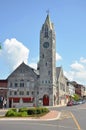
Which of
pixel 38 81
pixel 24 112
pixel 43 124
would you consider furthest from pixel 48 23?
pixel 43 124

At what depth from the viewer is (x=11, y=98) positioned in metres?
97.5

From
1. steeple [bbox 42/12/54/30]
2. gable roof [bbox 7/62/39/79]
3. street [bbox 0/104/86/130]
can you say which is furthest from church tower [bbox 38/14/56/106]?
street [bbox 0/104/86/130]

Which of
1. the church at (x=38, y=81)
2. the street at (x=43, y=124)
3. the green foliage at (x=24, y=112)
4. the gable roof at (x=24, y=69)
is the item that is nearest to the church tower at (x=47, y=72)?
the church at (x=38, y=81)

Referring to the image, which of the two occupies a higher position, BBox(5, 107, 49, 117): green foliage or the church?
the church

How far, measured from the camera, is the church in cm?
9662

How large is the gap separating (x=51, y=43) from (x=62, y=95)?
23.2m

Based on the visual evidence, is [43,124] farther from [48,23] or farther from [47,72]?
[48,23]

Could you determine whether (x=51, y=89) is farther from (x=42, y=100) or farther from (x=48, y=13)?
(x=48, y=13)

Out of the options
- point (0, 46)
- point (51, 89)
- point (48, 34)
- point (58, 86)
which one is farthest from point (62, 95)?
point (0, 46)

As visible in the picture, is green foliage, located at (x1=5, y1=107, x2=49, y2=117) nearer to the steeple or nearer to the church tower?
the church tower

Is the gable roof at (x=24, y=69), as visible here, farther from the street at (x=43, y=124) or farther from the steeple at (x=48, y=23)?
the street at (x=43, y=124)

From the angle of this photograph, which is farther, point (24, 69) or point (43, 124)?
point (24, 69)

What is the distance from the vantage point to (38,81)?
320 ft

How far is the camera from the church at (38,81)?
96625 millimetres
